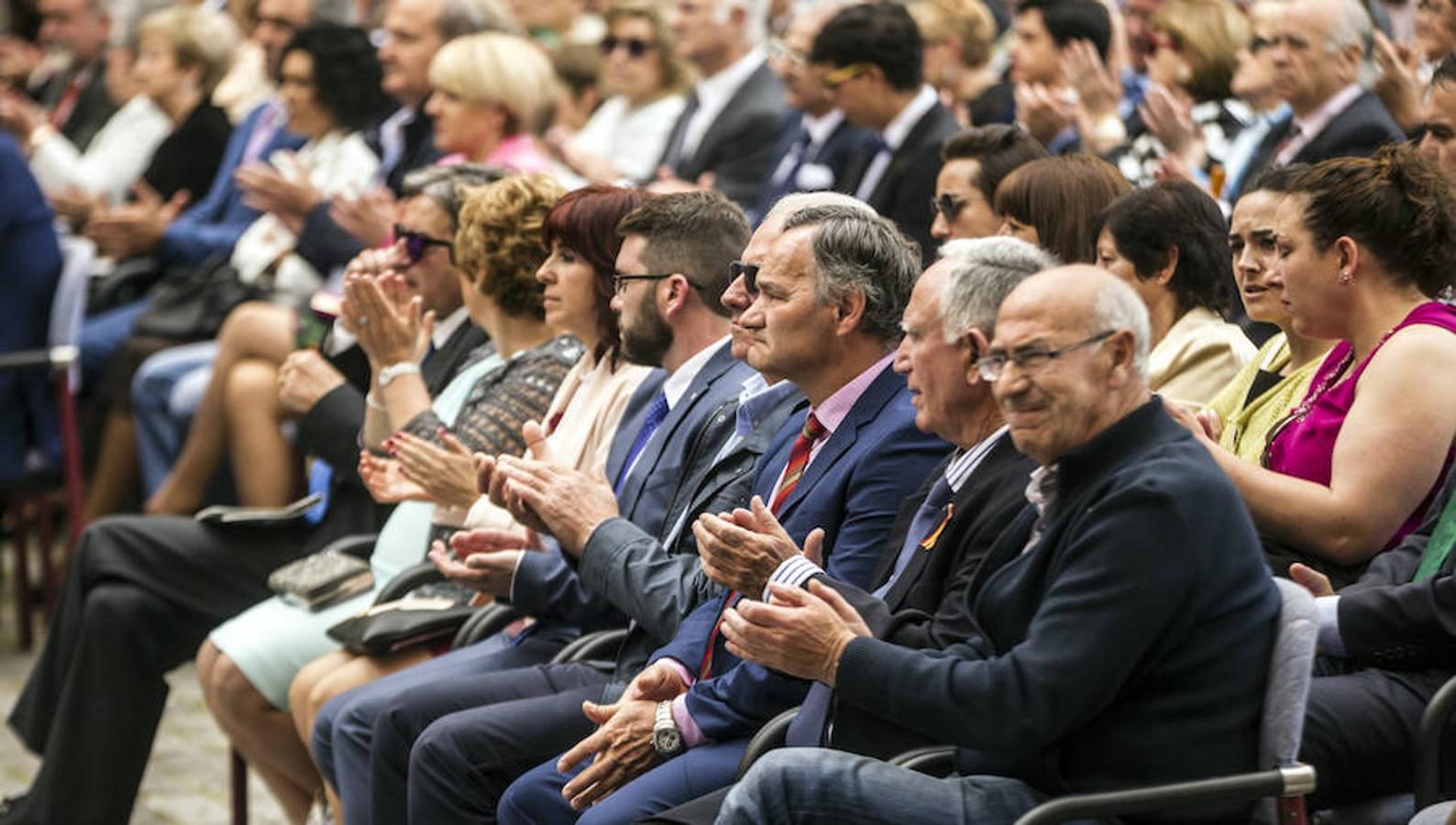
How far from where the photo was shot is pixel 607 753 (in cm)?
381

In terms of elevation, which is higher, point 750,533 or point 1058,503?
point 1058,503

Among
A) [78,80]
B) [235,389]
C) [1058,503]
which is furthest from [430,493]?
[78,80]

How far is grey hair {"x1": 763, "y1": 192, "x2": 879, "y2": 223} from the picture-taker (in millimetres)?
Result: 4047

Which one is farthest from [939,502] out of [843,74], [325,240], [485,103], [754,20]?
[754,20]

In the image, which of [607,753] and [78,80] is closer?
[607,753]

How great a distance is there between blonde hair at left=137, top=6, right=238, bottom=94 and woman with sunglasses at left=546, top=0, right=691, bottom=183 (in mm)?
1883

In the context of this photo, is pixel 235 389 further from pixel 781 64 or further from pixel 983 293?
pixel 983 293

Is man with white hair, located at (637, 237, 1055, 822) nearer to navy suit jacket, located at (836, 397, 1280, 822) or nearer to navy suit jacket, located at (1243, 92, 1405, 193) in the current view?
navy suit jacket, located at (836, 397, 1280, 822)

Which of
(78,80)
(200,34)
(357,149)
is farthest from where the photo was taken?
(78,80)

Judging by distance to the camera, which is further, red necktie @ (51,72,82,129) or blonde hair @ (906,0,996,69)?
red necktie @ (51,72,82,129)

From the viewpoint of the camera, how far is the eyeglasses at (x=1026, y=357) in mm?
3000

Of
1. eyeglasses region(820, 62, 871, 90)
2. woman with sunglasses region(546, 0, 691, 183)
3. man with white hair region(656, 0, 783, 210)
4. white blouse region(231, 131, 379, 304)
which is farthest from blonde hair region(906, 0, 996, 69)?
white blouse region(231, 131, 379, 304)

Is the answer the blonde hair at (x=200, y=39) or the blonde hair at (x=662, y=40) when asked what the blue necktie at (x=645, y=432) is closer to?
the blonde hair at (x=662, y=40)

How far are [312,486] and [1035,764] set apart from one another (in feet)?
11.3
